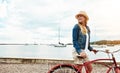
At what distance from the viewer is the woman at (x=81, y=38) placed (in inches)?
267

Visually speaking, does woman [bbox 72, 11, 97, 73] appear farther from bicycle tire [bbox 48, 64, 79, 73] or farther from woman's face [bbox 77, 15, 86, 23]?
bicycle tire [bbox 48, 64, 79, 73]

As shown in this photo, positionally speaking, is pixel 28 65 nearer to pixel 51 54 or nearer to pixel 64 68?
pixel 64 68

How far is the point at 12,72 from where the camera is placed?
504 inches

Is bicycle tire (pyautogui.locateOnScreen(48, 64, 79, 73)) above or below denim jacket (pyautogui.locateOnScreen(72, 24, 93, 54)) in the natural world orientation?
below

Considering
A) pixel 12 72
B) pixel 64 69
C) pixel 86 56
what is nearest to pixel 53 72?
pixel 64 69

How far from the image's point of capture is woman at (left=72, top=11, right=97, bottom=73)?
6.79 metres

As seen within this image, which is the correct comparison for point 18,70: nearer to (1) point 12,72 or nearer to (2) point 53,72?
(1) point 12,72

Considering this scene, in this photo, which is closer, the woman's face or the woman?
the woman

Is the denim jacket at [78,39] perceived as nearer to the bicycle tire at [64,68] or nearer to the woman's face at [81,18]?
the woman's face at [81,18]

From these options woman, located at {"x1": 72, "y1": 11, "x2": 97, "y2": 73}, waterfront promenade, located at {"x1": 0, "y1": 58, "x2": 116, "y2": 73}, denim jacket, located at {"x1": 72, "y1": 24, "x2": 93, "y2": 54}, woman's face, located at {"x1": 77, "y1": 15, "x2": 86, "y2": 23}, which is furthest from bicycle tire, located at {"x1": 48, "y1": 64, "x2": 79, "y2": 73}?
waterfront promenade, located at {"x1": 0, "y1": 58, "x2": 116, "y2": 73}

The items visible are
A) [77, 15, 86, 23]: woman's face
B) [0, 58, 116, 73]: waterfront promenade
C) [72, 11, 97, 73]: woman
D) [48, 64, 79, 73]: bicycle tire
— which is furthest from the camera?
[0, 58, 116, 73]: waterfront promenade

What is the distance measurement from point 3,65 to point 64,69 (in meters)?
7.95

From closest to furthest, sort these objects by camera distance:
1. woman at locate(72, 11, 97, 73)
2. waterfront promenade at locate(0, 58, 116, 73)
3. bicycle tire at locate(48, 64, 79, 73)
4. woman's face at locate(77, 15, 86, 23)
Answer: bicycle tire at locate(48, 64, 79, 73)
woman at locate(72, 11, 97, 73)
woman's face at locate(77, 15, 86, 23)
waterfront promenade at locate(0, 58, 116, 73)

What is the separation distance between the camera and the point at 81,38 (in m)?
6.89
